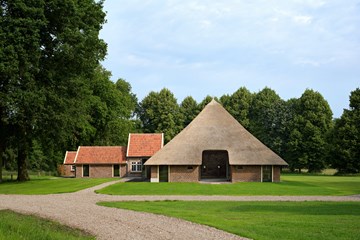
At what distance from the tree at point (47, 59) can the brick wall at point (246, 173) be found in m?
16.4

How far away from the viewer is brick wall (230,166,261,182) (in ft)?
141

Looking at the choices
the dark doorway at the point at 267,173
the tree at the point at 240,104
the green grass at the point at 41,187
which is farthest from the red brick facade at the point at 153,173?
the tree at the point at 240,104

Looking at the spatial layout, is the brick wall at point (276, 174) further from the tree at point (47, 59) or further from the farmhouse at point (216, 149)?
the tree at point (47, 59)

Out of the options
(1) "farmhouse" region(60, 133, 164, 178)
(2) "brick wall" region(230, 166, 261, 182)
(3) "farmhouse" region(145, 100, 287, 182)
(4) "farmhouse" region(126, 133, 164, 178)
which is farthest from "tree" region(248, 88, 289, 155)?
(2) "brick wall" region(230, 166, 261, 182)

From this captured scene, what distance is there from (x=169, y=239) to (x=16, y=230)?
13.5 ft

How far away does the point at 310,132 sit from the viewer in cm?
7069

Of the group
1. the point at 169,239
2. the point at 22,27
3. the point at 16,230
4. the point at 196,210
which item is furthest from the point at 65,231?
the point at 22,27

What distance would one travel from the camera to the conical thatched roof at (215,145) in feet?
141

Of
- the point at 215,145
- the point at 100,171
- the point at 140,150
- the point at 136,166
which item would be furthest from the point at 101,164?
the point at 215,145

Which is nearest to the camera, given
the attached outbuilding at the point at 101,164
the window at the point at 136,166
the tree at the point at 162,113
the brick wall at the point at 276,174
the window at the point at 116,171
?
the brick wall at the point at 276,174

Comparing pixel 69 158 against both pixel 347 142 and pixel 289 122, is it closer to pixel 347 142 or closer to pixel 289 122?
pixel 289 122

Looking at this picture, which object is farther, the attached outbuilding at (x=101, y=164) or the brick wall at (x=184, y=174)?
the attached outbuilding at (x=101, y=164)

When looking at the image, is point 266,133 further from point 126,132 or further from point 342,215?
point 342,215

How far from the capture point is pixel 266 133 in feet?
256
